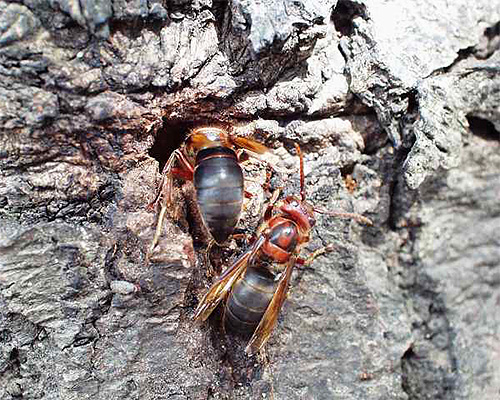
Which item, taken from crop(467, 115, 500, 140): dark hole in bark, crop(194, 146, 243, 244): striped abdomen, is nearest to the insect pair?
crop(194, 146, 243, 244): striped abdomen

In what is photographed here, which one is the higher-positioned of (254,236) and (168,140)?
(168,140)

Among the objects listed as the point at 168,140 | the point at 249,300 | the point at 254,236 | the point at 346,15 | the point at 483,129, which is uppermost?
the point at 346,15

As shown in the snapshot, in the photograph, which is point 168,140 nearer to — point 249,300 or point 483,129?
point 249,300

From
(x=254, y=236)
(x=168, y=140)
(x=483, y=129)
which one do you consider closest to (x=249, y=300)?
(x=254, y=236)

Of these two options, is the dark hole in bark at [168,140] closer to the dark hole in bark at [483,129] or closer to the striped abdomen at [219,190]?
the striped abdomen at [219,190]

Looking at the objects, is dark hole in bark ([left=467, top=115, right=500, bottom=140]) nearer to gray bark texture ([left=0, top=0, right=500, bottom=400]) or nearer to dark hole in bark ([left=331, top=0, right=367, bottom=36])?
gray bark texture ([left=0, top=0, right=500, bottom=400])

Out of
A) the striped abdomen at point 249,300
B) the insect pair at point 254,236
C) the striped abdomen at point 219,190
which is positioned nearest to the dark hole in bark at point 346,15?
the insect pair at point 254,236

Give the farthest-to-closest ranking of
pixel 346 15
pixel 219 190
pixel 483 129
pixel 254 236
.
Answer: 1. pixel 483 129
2. pixel 254 236
3. pixel 346 15
4. pixel 219 190

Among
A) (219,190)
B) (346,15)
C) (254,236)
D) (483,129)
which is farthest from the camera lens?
(483,129)
